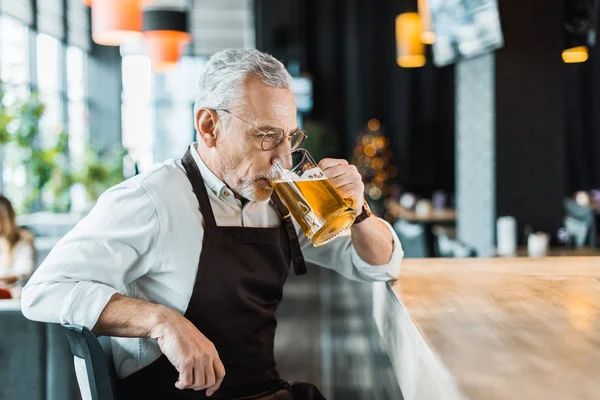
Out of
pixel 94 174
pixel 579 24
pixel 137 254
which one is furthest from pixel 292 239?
pixel 94 174

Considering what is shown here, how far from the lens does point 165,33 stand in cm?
654

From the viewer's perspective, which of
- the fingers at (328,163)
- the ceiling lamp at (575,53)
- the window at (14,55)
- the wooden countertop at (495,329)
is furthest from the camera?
the window at (14,55)

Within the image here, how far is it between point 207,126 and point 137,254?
13.4 inches

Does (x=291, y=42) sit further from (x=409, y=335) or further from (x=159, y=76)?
(x=409, y=335)

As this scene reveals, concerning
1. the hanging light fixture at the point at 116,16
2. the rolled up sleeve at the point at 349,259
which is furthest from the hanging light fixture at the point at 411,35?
the rolled up sleeve at the point at 349,259

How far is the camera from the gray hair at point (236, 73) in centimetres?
155

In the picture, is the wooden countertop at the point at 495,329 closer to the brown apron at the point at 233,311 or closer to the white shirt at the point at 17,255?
the brown apron at the point at 233,311

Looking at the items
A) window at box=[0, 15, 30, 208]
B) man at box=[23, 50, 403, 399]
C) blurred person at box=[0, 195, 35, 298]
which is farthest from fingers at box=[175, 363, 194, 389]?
window at box=[0, 15, 30, 208]

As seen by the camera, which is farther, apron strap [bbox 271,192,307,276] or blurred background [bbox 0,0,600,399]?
blurred background [bbox 0,0,600,399]

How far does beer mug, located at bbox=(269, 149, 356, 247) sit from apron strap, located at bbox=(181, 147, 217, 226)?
0.71 feet

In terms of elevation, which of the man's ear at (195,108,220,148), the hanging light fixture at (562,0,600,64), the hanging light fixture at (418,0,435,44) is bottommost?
the man's ear at (195,108,220,148)

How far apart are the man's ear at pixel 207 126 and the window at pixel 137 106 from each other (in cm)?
1297

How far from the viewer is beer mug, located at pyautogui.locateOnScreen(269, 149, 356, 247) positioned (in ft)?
4.60

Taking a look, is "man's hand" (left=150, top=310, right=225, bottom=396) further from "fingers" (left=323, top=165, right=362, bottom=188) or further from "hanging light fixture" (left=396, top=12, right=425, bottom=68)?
"hanging light fixture" (left=396, top=12, right=425, bottom=68)
